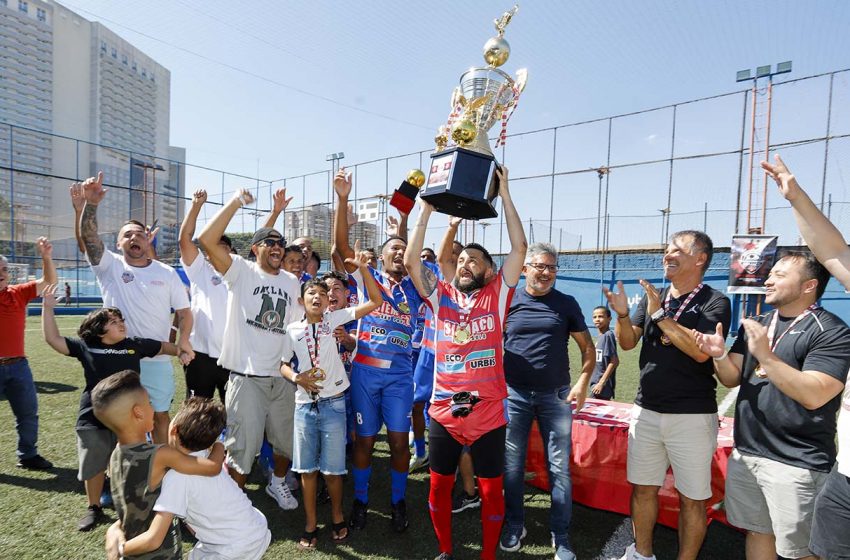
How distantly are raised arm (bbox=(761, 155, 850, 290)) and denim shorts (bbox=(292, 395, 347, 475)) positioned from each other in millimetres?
2900

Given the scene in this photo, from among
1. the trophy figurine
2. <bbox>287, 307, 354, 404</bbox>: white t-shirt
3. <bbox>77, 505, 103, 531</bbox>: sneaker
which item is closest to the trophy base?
the trophy figurine

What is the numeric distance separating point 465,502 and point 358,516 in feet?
3.03

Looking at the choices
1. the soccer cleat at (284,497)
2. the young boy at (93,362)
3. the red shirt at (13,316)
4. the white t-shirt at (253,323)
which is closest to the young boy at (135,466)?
the white t-shirt at (253,323)

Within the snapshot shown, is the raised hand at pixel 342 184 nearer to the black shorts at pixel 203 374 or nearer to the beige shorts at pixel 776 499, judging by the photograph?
the black shorts at pixel 203 374

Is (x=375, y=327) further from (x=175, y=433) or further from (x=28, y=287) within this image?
(x=28, y=287)

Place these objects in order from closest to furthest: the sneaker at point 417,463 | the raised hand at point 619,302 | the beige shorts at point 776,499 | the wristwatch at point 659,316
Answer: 1. the beige shorts at point 776,499
2. the wristwatch at point 659,316
3. the raised hand at point 619,302
4. the sneaker at point 417,463

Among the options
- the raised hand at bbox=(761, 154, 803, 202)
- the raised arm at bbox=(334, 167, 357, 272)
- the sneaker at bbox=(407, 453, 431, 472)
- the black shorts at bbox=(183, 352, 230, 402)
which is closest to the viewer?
the raised hand at bbox=(761, 154, 803, 202)

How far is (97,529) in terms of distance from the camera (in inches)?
131

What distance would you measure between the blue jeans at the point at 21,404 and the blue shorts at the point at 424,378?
3.55m

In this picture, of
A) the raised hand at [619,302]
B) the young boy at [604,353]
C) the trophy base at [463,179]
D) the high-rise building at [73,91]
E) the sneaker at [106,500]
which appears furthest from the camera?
the high-rise building at [73,91]

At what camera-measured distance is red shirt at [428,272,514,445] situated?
2912 millimetres

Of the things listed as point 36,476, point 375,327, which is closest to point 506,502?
point 375,327

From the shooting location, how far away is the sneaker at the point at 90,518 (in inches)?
130

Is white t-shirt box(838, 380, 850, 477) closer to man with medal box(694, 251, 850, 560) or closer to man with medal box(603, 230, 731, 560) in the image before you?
man with medal box(694, 251, 850, 560)
